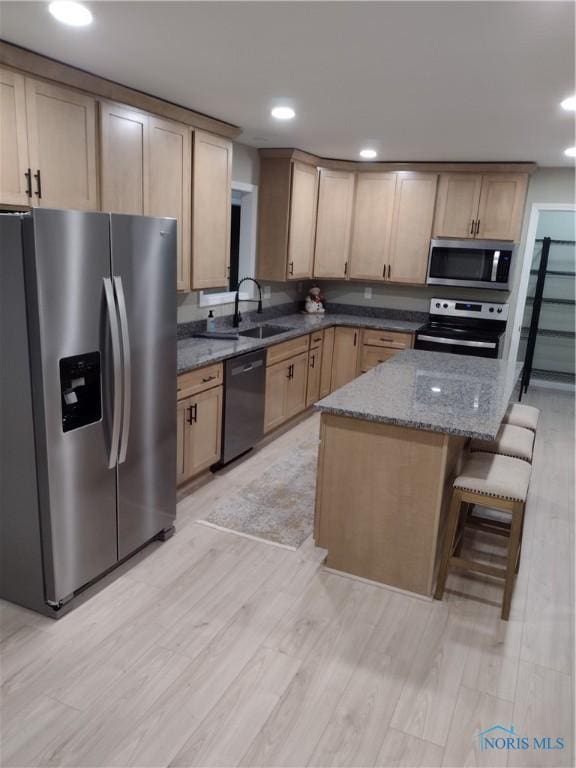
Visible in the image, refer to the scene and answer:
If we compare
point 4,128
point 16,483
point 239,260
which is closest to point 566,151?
point 239,260

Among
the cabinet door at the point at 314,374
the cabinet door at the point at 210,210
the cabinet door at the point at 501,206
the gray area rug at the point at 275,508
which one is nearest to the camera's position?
the gray area rug at the point at 275,508

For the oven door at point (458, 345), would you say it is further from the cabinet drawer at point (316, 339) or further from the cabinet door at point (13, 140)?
the cabinet door at point (13, 140)

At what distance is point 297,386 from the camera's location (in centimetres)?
500

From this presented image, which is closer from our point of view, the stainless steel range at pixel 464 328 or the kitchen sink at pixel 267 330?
the kitchen sink at pixel 267 330

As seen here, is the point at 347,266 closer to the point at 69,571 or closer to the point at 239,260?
the point at 239,260

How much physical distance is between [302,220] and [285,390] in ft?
5.46

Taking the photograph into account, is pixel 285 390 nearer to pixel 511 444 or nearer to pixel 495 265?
pixel 511 444

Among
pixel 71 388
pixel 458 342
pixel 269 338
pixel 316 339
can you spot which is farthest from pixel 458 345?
pixel 71 388

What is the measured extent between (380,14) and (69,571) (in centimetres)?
250

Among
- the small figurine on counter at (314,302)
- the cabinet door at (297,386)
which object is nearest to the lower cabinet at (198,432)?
the cabinet door at (297,386)

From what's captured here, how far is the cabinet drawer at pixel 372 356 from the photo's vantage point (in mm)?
5539

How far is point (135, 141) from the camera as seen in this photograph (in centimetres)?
312

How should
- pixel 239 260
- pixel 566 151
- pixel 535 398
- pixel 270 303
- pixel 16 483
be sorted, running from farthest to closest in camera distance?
pixel 535 398 → pixel 270 303 → pixel 239 260 → pixel 566 151 → pixel 16 483

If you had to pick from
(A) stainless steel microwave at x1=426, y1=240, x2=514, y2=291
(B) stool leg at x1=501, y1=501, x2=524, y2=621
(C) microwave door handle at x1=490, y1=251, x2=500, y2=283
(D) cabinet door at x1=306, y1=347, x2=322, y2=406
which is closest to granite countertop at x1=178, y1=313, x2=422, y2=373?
(D) cabinet door at x1=306, y1=347, x2=322, y2=406
